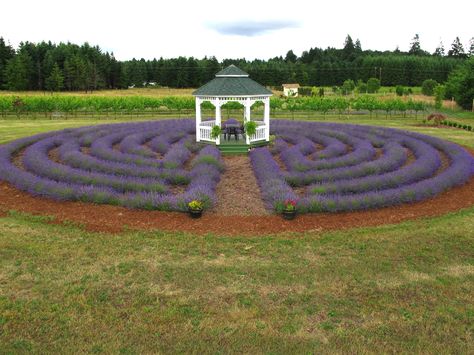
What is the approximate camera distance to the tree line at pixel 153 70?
86062 mm

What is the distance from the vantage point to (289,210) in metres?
12.8

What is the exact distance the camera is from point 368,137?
2589 cm

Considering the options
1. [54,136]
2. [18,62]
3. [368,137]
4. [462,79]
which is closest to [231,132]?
[368,137]

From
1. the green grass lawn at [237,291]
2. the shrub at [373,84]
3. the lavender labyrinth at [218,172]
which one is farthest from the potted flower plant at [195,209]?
the shrub at [373,84]

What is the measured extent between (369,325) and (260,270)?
2766mm

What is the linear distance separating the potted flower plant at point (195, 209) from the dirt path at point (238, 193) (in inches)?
34.1

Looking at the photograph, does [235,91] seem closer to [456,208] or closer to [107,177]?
[107,177]

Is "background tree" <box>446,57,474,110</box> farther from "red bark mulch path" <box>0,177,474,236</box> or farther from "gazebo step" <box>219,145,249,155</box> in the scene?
"red bark mulch path" <box>0,177,474,236</box>

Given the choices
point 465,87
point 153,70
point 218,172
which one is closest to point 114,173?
point 218,172

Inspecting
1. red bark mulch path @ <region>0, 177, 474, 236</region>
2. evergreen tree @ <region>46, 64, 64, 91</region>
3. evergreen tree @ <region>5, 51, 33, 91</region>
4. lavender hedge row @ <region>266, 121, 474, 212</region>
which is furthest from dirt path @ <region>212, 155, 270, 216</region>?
evergreen tree @ <region>5, 51, 33, 91</region>

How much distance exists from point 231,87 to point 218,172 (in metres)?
7.70

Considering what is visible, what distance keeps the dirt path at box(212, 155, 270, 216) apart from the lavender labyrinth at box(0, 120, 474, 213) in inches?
12.2

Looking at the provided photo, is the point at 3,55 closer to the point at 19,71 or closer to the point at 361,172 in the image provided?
the point at 19,71

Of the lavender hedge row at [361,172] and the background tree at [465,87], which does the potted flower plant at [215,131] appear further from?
the background tree at [465,87]
